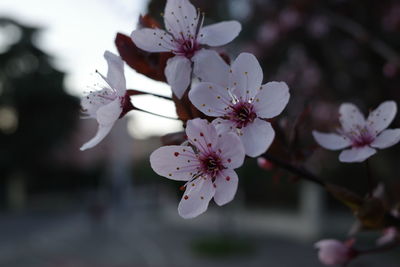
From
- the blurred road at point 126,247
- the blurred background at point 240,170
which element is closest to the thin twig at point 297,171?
the blurred background at point 240,170

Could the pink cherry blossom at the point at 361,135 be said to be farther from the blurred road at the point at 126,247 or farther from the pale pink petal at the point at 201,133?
the blurred road at the point at 126,247

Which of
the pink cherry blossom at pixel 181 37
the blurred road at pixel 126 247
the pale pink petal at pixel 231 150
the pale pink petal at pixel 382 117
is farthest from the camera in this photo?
the blurred road at pixel 126 247

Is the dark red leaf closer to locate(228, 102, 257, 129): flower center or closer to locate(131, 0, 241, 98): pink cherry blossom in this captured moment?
locate(131, 0, 241, 98): pink cherry blossom

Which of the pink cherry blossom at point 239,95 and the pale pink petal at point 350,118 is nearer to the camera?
the pink cherry blossom at point 239,95

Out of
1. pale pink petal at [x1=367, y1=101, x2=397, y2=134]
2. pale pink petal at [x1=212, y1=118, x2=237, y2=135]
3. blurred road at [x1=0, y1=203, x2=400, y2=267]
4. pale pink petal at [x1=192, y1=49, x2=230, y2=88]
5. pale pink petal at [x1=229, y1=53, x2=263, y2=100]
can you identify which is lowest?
pale pink petal at [x1=212, y1=118, x2=237, y2=135]

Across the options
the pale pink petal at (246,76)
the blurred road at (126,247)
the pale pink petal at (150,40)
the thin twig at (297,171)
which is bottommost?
the thin twig at (297,171)

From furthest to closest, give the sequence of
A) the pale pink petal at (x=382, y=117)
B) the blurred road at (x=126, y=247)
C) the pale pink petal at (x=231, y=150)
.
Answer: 1. the blurred road at (x=126, y=247)
2. the pale pink petal at (x=382, y=117)
3. the pale pink petal at (x=231, y=150)

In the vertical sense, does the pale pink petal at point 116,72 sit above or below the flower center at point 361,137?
below

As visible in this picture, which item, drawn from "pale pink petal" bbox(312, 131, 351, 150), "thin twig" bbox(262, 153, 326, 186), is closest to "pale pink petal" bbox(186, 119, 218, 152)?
"thin twig" bbox(262, 153, 326, 186)
